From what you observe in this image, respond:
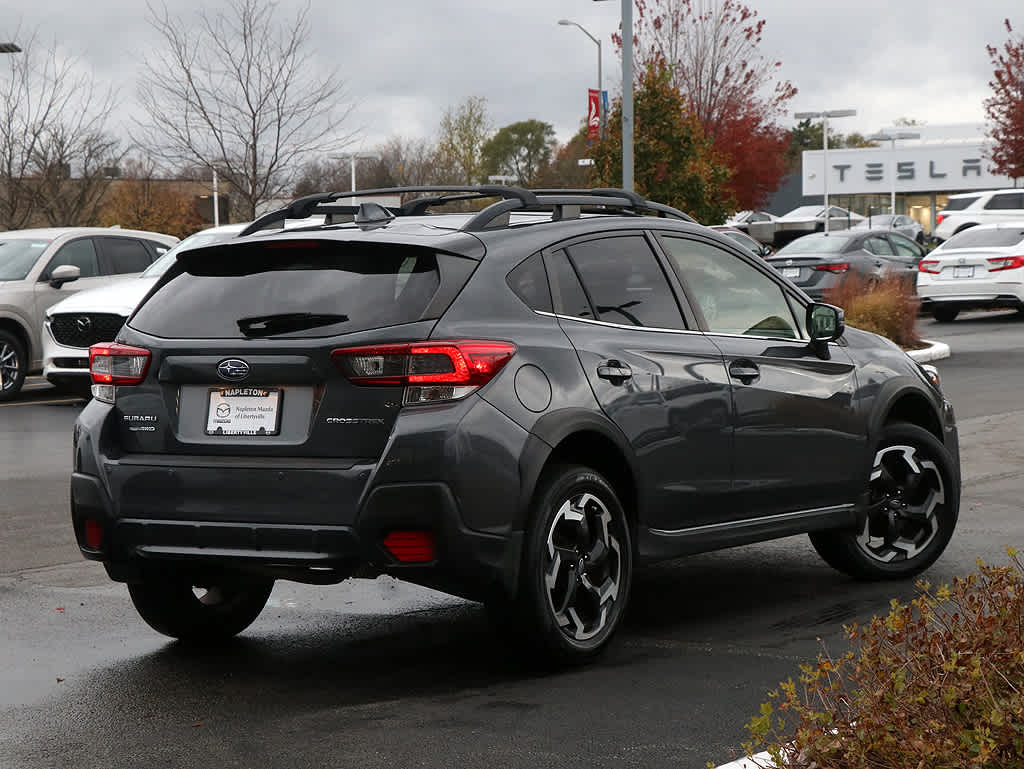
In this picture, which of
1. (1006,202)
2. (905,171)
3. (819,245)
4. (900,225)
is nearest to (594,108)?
(819,245)

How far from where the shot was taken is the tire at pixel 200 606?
20.4 ft

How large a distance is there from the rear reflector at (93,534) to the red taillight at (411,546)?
1182 mm

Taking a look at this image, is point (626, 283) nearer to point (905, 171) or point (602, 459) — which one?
point (602, 459)

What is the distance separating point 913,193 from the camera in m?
82.1

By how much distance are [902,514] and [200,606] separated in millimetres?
3307

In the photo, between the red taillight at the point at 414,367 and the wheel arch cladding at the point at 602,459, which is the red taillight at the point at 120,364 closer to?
the red taillight at the point at 414,367

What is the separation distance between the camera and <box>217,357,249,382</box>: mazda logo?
18.1 ft

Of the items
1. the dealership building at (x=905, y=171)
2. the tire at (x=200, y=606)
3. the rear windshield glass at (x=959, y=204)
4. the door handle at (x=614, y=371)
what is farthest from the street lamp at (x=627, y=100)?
the dealership building at (x=905, y=171)

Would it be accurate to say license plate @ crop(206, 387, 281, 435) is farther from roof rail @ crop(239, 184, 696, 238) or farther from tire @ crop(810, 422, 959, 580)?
tire @ crop(810, 422, 959, 580)

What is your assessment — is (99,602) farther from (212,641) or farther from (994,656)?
(994,656)

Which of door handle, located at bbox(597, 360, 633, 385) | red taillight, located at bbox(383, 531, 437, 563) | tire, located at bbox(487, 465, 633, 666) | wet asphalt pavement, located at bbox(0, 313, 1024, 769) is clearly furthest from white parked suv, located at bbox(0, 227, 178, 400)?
red taillight, located at bbox(383, 531, 437, 563)

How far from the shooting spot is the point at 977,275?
27.1m

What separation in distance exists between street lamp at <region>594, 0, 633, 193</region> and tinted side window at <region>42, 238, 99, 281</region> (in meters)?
9.83

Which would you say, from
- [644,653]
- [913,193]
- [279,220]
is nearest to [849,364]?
[644,653]
